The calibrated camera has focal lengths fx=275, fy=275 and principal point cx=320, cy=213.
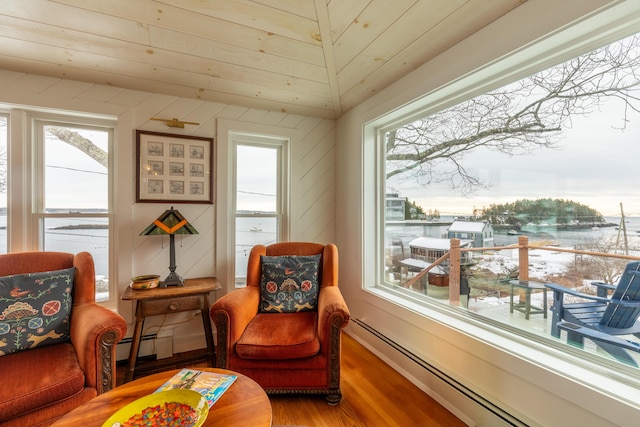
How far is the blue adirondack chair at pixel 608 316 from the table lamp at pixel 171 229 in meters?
2.42

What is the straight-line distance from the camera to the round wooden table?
984mm

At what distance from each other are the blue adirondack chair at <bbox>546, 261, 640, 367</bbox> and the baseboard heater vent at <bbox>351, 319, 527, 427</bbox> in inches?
18.2

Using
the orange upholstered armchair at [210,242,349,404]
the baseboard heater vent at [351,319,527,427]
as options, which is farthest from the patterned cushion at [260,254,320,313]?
the baseboard heater vent at [351,319,527,427]

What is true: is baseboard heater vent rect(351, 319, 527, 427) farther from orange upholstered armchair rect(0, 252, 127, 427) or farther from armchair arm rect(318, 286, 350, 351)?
orange upholstered armchair rect(0, 252, 127, 427)

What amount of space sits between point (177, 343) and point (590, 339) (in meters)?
2.76

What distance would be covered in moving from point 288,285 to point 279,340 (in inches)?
20.3

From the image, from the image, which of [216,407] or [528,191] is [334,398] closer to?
[216,407]

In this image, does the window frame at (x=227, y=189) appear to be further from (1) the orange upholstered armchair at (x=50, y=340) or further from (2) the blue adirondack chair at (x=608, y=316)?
(2) the blue adirondack chair at (x=608, y=316)

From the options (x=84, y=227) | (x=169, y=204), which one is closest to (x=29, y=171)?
(x=84, y=227)

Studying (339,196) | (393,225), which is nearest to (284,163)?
(339,196)

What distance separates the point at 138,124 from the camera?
7.55 feet

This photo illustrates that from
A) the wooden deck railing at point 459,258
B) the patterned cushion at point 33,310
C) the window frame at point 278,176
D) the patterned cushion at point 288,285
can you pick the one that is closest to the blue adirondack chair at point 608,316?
Result: the wooden deck railing at point 459,258

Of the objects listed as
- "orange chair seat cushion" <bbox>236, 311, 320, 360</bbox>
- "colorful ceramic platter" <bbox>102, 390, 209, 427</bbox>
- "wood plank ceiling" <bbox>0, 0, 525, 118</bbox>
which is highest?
"wood plank ceiling" <bbox>0, 0, 525, 118</bbox>

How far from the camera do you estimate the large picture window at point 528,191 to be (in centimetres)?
119
